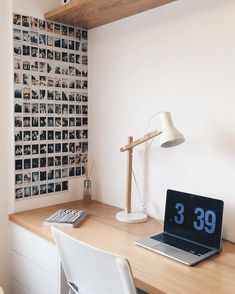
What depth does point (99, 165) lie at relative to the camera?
84.8 inches

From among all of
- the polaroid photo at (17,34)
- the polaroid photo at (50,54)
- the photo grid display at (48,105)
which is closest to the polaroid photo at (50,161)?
the photo grid display at (48,105)

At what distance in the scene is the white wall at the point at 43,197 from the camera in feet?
6.11

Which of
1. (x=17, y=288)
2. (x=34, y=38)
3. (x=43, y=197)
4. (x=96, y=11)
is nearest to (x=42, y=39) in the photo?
(x=34, y=38)

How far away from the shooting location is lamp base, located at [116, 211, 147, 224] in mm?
1742

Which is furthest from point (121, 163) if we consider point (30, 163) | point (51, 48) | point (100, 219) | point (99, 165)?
point (51, 48)

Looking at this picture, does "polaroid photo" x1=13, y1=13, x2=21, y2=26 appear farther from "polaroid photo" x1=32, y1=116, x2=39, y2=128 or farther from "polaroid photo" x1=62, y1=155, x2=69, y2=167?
"polaroid photo" x1=62, y1=155, x2=69, y2=167

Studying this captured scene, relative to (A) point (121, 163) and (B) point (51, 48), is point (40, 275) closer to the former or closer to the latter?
(A) point (121, 163)

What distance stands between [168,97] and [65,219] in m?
0.79

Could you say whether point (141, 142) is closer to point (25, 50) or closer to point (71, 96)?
point (71, 96)

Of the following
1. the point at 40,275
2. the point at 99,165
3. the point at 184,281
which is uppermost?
the point at 99,165

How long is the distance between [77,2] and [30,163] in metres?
0.89

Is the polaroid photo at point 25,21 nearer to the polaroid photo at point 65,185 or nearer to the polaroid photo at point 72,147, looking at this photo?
the polaroid photo at point 72,147

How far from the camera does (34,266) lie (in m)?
1.70

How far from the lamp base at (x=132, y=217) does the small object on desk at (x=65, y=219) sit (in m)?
0.19
